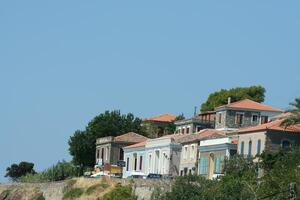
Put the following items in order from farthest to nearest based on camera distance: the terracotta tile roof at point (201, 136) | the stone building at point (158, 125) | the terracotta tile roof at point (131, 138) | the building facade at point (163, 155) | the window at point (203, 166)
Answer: the stone building at point (158, 125) → the terracotta tile roof at point (131, 138) → the building facade at point (163, 155) → the terracotta tile roof at point (201, 136) → the window at point (203, 166)

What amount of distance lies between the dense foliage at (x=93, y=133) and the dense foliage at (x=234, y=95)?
35.1 ft

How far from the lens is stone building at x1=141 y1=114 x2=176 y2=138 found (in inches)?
6280

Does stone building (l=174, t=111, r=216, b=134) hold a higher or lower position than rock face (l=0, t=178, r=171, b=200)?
higher

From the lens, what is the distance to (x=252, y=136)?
103750mm

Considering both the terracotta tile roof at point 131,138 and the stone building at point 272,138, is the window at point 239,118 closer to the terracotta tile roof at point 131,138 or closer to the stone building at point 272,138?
the terracotta tile roof at point 131,138

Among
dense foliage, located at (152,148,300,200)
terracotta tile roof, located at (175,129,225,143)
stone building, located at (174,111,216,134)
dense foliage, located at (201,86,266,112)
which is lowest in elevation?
dense foliage, located at (152,148,300,200)

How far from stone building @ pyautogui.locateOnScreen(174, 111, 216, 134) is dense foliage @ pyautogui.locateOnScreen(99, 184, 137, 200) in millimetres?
26307

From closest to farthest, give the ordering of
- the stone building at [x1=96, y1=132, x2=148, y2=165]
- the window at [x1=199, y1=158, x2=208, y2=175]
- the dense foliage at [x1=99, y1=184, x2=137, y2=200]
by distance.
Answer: the dense foliage at [x1=99, y1=184, x2=137, y2=200] → the window at [x1=199, y1=158, x2=208, y2=175] → the stone building at [x1=96, y1=132, x2=148, y2=165]

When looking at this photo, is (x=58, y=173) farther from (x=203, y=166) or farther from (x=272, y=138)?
(x=272, y=138)

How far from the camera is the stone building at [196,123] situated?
134375 millimetres

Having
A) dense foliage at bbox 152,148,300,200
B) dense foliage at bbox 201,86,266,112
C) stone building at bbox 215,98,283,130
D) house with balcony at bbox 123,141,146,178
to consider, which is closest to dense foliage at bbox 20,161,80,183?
house with balcony at bbox 123,141,146,178

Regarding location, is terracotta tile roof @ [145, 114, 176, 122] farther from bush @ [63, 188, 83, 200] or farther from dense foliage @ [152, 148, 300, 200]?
dense foliage @ [152, 148, 300, 200]

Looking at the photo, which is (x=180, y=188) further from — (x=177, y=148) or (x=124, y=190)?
(x=177, y=148)

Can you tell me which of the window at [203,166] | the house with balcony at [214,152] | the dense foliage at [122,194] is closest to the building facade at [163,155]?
the window at [203,166]
